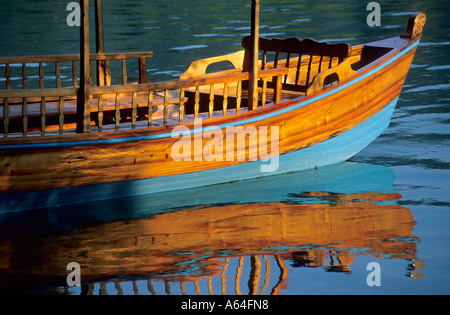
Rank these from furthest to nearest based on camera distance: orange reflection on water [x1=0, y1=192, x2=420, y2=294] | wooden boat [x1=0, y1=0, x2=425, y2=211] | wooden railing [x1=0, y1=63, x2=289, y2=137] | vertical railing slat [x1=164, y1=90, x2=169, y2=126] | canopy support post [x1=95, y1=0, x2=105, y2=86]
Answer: canopy support post [x1=95, y1=0, x2=105, y2=86]
vertical railing slat [x1=164, y1=90, x2=169, y2=126]
wooden boat [x1=0, y1=0, x2=425, y2=211]
wooden railing [x1=0, y1=63, x2=289, y2=137]
orange reflection on water [x1=0, y1=192, x2=420, y2=294]

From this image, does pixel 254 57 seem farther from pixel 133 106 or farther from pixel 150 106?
pixel 133 106

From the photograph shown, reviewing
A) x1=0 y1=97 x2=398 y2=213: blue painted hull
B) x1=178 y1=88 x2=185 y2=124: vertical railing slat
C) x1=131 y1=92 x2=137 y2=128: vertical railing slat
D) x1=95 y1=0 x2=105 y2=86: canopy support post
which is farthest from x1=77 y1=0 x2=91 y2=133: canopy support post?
x1=95 y1=0 x2=105 y2=86: canopy support post

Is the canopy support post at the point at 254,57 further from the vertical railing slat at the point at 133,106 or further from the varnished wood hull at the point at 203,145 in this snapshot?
the vertical railing slat at the point at 133,106

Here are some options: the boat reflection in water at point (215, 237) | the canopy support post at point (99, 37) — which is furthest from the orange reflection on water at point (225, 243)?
the canopy support post at point (99, 37)

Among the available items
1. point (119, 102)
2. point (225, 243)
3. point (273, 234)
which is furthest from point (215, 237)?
point (119, 102)

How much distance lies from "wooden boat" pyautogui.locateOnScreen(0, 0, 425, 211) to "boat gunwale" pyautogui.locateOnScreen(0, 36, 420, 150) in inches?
0.4

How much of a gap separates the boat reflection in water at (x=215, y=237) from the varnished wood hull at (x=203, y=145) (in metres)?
0.27

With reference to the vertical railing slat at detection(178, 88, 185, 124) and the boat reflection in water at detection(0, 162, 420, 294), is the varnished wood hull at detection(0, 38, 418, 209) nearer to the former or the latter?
the vertical railing slat at detection(178, 88, 185, 124)

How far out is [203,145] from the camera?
7570 millimetres

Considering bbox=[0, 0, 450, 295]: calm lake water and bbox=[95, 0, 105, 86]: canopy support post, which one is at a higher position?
bbox=[95, 0, 105, 86]: canopy support post

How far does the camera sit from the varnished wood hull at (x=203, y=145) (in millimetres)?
6848

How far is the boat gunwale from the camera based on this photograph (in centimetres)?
671

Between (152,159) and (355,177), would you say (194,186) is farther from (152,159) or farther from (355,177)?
(355,177)
